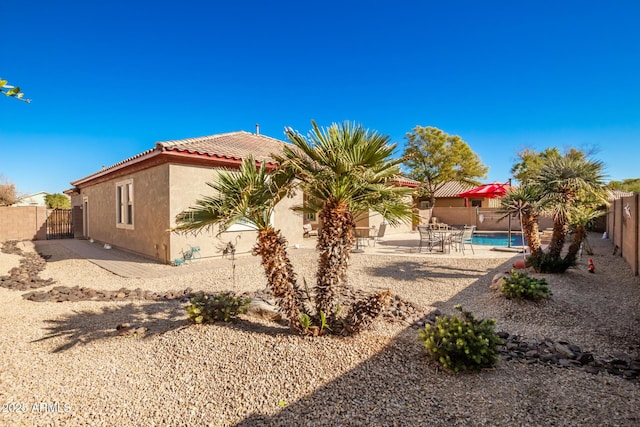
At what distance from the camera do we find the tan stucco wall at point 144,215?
10984 mm

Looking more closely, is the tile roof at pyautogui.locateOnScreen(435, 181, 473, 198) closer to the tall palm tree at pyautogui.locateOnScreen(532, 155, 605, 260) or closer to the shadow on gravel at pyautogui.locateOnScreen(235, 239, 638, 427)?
the tall palm tree at pyautogui.locateOnScreen(532, 155, 605, 260)

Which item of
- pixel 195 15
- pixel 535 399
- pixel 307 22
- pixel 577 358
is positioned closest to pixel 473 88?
pixel 307 22

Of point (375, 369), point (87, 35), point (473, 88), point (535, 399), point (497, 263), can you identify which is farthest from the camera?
Result: point (473, 88)

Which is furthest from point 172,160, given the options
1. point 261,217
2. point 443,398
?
point 443,398

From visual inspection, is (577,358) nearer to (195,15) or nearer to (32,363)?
(32,363)

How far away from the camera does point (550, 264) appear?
328 inches

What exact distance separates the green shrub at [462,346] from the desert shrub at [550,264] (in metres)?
5.75

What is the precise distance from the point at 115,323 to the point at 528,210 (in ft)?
30.9

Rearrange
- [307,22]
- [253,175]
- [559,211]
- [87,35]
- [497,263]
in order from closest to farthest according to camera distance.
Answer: [253,175]
[559,211]
[497,263]
[87,35]
[307,22]

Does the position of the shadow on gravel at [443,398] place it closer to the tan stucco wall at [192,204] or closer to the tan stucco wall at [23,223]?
the tan stucco wall at [192,204]

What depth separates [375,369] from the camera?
371 cm

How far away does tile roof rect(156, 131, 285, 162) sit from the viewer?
10.7m

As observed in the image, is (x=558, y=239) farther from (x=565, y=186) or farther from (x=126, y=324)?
(x=126, y=324)

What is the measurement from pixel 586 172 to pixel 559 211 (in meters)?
1.19
